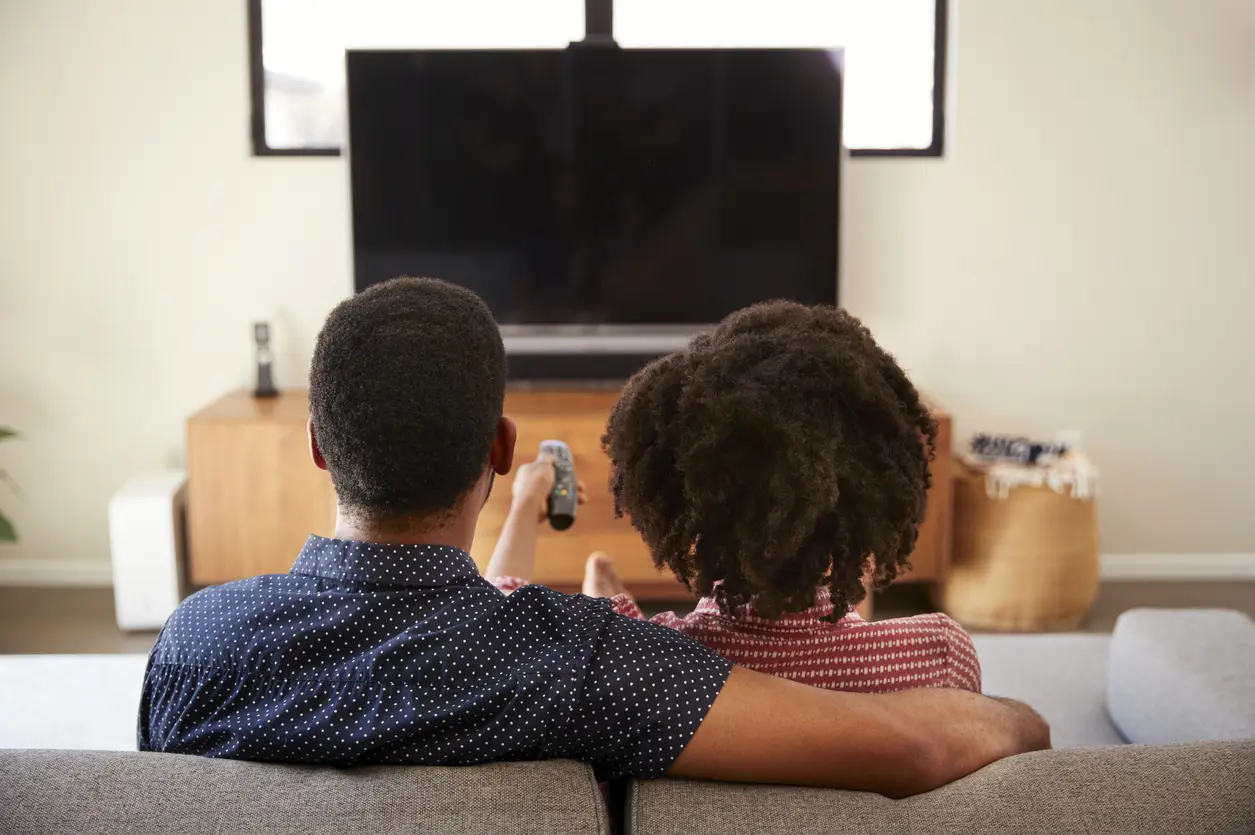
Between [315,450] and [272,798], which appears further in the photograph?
[315,450]

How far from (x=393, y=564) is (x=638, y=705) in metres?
0.24

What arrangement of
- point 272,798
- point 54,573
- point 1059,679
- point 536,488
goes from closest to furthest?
point 272,798
point 536,488
point 1059,679
point 54,573

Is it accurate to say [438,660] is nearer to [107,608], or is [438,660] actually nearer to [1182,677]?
[1182,677]

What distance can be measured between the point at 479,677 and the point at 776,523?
284mm

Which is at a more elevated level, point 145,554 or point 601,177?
point 601,177

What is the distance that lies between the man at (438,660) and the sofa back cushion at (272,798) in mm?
50

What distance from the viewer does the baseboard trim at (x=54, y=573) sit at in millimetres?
3836

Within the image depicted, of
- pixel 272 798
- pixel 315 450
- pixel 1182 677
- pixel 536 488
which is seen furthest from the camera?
pixel 536 488

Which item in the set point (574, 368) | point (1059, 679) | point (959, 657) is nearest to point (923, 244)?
point (574, 368)

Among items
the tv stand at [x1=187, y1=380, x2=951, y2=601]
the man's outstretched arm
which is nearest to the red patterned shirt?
the man's outstretched arm

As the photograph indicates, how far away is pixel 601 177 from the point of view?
355 cm

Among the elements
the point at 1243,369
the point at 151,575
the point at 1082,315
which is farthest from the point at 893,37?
the point at 151,575

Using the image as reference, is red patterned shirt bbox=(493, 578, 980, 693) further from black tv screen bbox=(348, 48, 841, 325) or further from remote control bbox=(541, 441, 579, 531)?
black tv screen bbox=(348, 48, 841, 325)

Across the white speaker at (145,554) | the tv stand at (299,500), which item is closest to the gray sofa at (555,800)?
the tv stand at (299,500)
